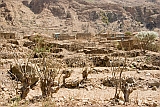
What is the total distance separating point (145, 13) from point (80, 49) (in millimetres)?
64478

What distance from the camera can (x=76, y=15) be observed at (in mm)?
79250

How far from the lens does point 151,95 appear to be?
10.6m

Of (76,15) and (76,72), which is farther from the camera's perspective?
(76,15)

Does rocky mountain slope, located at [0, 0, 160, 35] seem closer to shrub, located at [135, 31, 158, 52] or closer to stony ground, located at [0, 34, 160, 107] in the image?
shrub, located at [135, 31, 158, 52]

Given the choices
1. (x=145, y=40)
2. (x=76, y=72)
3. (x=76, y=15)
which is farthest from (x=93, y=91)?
(x=76, y=15)

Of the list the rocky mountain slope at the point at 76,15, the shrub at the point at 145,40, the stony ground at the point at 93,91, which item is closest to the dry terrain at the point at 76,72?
the stony ground at the point at 93,91

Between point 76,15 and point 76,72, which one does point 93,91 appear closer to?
point 76,72

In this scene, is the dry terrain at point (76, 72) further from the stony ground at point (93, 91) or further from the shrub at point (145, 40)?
the shrub at point (145, 40)

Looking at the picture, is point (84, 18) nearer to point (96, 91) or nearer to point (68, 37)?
point (68, 37)

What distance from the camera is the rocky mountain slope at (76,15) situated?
68.1m

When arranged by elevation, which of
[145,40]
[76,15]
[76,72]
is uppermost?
[76,15]

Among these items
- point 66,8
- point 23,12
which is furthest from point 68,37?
point 66,8

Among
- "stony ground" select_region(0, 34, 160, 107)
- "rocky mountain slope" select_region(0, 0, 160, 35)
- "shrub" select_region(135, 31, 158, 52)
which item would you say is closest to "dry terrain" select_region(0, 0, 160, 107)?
"stony ground" select_region(0, 34, 160, 107)

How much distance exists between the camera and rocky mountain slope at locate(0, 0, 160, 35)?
68125 millimetres
